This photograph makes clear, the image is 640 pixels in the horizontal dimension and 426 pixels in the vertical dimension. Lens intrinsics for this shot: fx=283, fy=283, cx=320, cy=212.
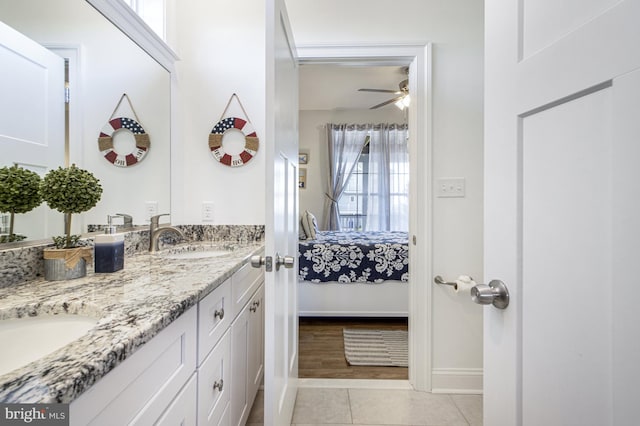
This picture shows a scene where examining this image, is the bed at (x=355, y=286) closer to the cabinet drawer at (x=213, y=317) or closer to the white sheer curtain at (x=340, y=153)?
the cabinet drawer at (x=213, y=317)

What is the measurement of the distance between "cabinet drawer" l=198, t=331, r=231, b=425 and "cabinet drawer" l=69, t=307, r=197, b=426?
11cm

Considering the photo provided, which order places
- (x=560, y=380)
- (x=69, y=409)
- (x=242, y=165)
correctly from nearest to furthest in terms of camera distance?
(x=69, y=409) → (x=560, y=380) → (x=242, y=165)

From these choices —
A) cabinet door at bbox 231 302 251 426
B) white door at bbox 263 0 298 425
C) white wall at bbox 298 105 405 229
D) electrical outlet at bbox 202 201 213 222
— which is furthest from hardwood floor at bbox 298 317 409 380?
white wall at bbox 298 105 405 229

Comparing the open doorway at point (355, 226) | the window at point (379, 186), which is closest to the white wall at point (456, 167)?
the open doorway at point (355, 226)

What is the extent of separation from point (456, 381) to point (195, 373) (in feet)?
5.38

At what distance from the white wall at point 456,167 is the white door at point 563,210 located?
44.3 inches

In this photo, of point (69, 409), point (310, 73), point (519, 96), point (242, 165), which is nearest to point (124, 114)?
point (242, 165)

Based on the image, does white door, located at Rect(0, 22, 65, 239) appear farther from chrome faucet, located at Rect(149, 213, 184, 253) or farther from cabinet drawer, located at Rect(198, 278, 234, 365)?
cabinet drawer, located at Rect(198, 278, 234, 365)

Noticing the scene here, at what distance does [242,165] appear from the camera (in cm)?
192

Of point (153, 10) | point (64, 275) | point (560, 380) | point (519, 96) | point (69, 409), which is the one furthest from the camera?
point (153, 10)

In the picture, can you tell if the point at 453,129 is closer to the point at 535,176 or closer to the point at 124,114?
the point at 535,176

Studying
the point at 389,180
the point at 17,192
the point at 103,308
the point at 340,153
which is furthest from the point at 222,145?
the point at 389,180

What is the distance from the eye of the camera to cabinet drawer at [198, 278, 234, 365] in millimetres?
881

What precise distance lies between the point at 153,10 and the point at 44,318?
6.29ft
